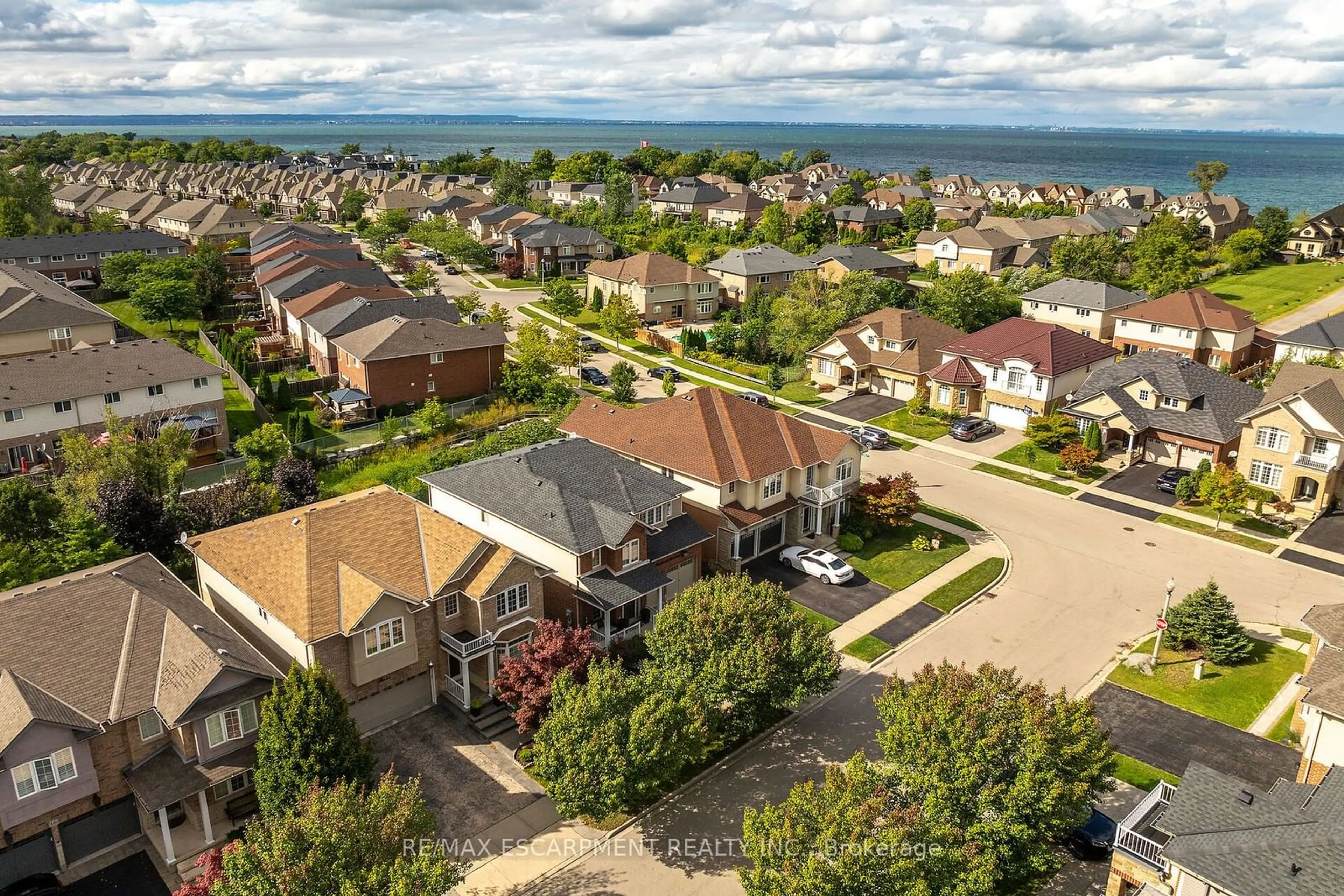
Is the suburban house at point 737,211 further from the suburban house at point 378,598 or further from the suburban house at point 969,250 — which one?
the suburban house at point 378,598

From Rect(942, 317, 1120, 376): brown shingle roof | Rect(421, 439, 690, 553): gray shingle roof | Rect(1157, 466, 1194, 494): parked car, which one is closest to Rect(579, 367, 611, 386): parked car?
Rect(942, 317, 1120, 376): brown shingle roof

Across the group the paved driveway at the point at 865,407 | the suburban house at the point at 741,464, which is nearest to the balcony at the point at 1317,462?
the suburban house at the point at 741,464

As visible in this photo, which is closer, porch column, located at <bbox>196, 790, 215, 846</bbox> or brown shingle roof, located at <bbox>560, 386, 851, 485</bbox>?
porch column, located at <bbox>196, 790, 215, 846</bbox>

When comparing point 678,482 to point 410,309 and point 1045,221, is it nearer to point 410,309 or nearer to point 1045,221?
point 410,309

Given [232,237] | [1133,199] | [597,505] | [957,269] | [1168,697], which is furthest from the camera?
[1133,199]

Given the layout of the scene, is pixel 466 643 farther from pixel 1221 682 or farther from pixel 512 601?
pixel 1221 682

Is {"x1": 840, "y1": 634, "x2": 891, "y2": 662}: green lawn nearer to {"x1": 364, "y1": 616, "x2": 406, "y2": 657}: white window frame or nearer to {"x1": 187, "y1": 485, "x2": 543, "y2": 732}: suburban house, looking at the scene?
{"x1": 187, "y1": 485, "x2": 543, "y2": 732}: suburban house

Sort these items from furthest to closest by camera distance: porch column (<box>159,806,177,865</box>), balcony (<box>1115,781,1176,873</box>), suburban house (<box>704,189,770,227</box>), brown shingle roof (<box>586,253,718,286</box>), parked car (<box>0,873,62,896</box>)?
1. suburban house (<box>704,189,770,227</box>)
2. brown shingle roof (<box>586,253,718,286</box>)
3. porch column (<box>159,806,177,865</box>)
4. parked car (<box>0,873,62,896</box>)
5. balcony (<box>1115,781,1176,873</box>)

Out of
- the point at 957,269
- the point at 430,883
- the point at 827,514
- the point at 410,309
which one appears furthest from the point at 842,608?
the point at 957,269
